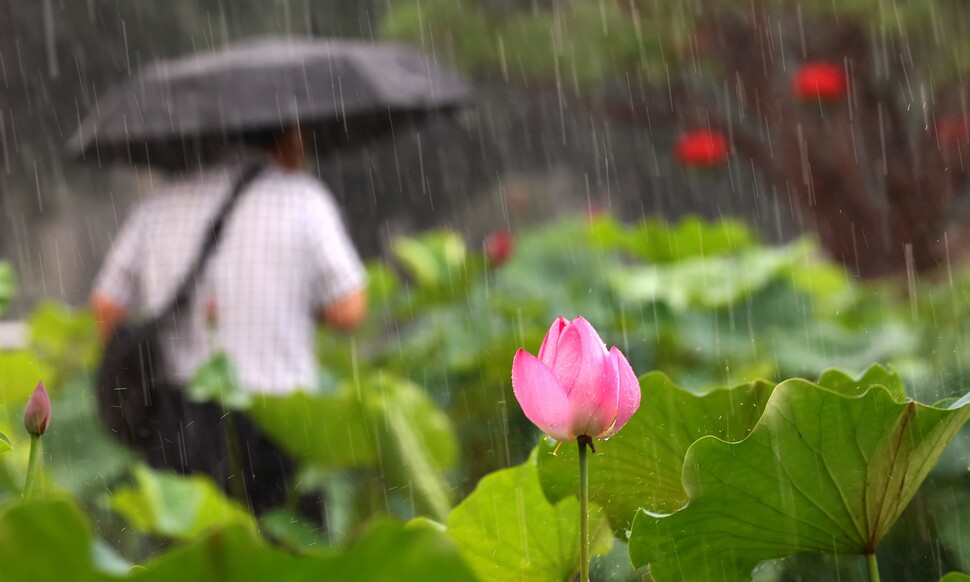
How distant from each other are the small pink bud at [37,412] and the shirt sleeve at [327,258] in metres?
1.71

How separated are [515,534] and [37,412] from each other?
22cm

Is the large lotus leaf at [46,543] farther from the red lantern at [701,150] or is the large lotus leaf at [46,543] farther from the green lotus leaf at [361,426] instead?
the red lantern at [701,150]

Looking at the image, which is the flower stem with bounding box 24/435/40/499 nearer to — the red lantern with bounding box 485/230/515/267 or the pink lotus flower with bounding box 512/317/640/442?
the pink lotus flower with bounding box 512/317/640/442

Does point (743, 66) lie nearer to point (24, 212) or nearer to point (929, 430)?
point (929, 430)

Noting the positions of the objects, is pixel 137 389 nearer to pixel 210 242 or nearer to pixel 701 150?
pixel 210 242

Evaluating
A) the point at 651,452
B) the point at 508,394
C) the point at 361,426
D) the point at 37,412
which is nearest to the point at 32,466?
the point at 37,412

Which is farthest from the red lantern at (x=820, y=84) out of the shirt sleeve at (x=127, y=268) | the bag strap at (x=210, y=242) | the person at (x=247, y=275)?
the shirt sleeve at (x=127, y=268)

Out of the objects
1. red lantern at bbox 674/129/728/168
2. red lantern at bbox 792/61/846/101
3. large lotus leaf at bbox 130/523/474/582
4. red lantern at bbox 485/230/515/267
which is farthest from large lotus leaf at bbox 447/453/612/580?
red lantern at bbox 674/129/728/168

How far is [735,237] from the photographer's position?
2.91m

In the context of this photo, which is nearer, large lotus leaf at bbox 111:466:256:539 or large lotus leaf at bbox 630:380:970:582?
large lotus leaf at bbox 630:380:970:582

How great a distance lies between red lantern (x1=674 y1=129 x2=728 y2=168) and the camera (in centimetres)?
427

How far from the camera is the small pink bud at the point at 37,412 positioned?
0.48 meters

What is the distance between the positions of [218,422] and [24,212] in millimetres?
7804

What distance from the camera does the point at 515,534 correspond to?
0.58m
